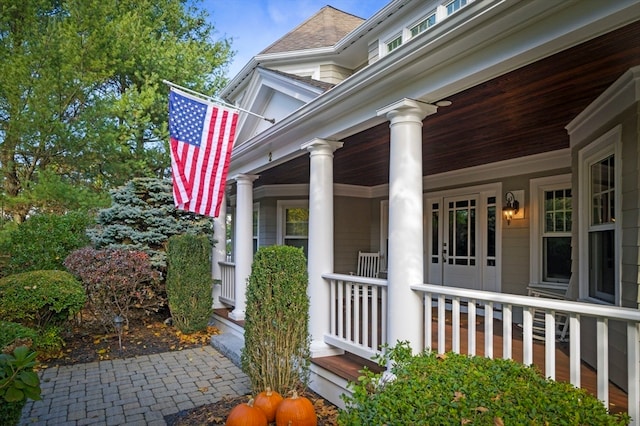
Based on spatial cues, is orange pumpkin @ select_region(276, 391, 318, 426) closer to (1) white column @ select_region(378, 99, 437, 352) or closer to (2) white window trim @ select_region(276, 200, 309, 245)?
(1) white column @ select_region(378, 99, 437, 352)

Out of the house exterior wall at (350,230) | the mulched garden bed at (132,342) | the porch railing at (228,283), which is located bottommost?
the mulched garden bed at (132,342)

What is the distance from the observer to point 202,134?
16.6 ft

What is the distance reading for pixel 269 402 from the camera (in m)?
3.45

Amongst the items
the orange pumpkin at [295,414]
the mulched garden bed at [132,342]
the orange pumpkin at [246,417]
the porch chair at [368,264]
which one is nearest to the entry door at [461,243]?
the porch chair at [368,264]

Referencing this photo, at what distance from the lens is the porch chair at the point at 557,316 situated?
4.70 m

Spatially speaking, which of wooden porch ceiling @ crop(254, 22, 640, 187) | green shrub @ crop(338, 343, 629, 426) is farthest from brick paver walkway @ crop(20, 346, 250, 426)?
wooden porch ceiling @ crop(254, 22, 640, 187)

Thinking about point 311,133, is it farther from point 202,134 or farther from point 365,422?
point 365,422

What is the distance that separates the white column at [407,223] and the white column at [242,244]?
3.68 meters

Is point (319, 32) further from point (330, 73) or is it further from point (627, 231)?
point (627, 231)

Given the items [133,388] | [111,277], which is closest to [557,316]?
[133,388]

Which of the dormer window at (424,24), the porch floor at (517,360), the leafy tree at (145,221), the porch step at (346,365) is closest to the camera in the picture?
the porch floor at (517,360)

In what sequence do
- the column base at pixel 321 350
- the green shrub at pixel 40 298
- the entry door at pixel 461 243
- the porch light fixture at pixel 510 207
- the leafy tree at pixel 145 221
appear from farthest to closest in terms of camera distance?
the leafy tree at pixel 145 221
the entry door at pixel 461 243
the porch light fixture at pixel 510 207
the green shrub at pixel 40 298
the column base at pixel 321 350

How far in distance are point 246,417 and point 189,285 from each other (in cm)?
406

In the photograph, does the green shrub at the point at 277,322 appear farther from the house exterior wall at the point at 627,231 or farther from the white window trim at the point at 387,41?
the white window trim at the point at 387,41
